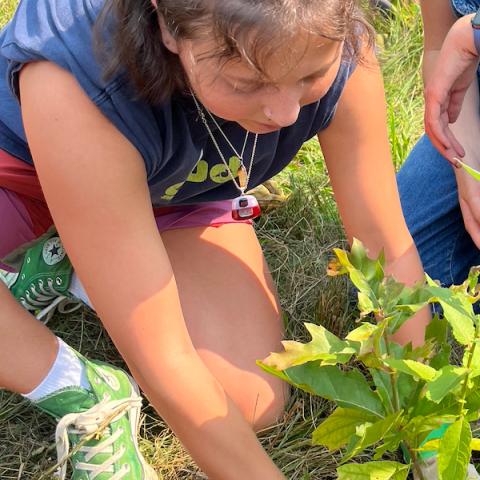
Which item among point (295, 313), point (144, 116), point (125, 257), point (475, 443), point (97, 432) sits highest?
point (144, 116)

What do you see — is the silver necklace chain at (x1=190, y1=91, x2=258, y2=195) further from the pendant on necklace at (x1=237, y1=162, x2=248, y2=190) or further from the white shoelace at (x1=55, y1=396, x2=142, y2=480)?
the white shoelace at (x1=55, y1=396, x2=142, y2=480)

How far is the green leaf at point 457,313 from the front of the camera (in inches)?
36.2

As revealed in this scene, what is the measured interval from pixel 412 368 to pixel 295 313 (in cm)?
92

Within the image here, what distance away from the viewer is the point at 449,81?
1545 mm

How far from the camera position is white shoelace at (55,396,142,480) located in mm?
Answer: 1508

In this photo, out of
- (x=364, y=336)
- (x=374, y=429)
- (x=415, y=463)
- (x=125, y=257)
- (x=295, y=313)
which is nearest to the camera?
(x=364, y=336)

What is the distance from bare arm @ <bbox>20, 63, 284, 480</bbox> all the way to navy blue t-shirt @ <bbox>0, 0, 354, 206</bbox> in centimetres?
2

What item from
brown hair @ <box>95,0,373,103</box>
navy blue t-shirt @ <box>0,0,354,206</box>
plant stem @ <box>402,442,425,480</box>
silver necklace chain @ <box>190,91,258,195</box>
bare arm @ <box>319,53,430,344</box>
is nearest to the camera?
brown hair @ <box>95,0,373,103</box>

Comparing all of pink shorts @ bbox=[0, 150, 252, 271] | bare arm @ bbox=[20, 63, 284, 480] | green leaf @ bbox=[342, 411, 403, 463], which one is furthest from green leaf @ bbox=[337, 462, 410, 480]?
pink shorts @ bbox=[0, 150, 252, 271]

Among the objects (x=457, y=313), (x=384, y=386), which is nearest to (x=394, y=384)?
(x=384, y=386)

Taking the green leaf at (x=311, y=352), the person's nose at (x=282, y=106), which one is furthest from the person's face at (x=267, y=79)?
the green leaf at (x=311, y=352)

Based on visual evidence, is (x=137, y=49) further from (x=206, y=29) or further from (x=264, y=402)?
(x=264, y=402)

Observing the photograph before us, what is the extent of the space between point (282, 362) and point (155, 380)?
0.39 m

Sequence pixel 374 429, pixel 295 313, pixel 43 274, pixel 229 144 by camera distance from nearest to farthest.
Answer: pixel 374 429 → pixel 229 144 → pixel 43 274 → pixel 295 313
